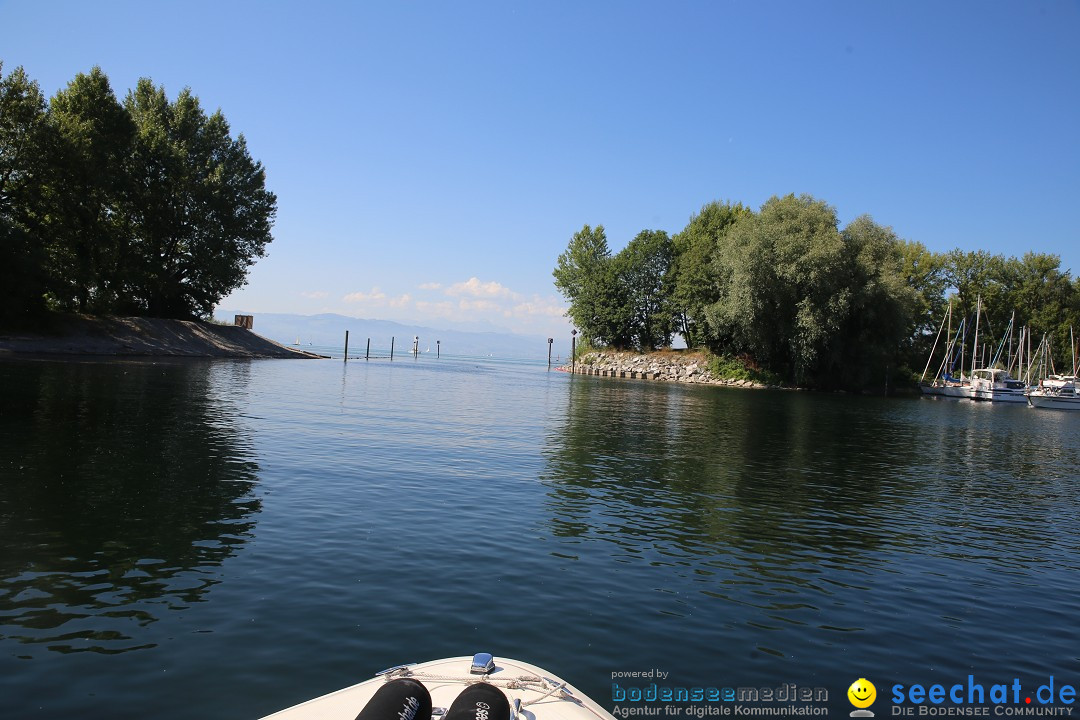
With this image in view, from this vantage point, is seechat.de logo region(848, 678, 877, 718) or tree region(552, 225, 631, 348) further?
tree region(552, 225, 631, 348)

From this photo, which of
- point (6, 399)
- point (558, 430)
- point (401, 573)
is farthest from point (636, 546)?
point (6, 399)

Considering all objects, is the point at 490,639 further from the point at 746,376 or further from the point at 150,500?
the point at 746,376

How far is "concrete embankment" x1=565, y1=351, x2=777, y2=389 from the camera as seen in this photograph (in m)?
87.6

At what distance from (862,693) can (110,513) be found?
12.6 metres

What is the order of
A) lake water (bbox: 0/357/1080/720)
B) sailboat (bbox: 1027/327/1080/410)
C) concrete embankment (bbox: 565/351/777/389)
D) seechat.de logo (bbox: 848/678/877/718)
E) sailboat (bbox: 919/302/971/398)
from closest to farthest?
seechat.de logo (bbox: 848/678/877/718), lake water (bbox: 0/357/1080/720), sailboat (bbox: 1027/327/1080/410), concrete embankment (bbox: 565/351/777/389), sailboat (bbox: 919/302/971/398)

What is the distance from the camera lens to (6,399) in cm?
2545

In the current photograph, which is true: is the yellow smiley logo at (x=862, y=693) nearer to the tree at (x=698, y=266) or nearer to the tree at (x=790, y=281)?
the tree at (x=790, y=281)

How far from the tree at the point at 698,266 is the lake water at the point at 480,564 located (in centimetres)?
6539

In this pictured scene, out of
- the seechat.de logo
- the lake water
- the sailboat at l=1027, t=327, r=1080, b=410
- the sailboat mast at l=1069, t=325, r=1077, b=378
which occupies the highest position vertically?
the sailboat mast at l=1069, t=325, r=1077, b=378

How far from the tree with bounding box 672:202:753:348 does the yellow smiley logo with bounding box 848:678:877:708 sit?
79585 millimetres

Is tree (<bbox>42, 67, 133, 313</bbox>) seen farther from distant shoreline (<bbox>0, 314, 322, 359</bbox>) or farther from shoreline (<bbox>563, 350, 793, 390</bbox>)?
shoreline (<bbox>563, 350, 793, 390</bbox>)

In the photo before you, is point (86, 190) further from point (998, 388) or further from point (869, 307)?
point (998, 388)

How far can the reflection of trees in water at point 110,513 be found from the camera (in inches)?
322

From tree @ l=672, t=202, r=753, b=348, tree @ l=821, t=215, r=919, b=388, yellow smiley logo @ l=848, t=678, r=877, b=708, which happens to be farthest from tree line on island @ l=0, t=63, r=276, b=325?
tree @ l=821, t=215, r=919, b=388
